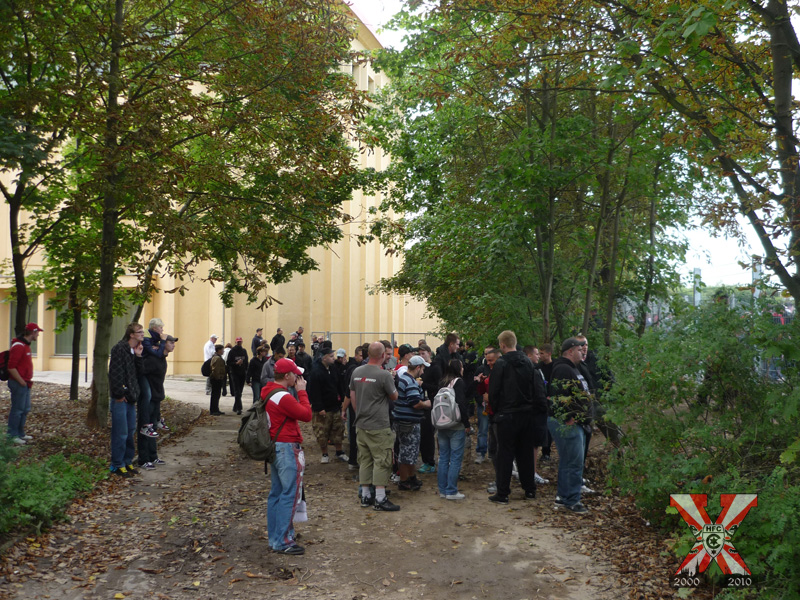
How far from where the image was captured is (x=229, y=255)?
47.7 feet

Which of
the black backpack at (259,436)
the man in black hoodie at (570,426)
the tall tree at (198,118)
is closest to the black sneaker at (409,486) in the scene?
the man in black hoodie at (570,426)

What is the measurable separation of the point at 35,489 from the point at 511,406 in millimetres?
5573

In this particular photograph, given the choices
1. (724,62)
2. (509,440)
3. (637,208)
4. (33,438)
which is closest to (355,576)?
(509,440)

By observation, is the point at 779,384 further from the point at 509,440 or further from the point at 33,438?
the point at 33,438

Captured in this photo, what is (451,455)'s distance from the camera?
9.16m

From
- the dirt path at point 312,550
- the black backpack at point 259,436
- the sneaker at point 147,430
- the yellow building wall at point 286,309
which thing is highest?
the yellow building wall at point 286,309

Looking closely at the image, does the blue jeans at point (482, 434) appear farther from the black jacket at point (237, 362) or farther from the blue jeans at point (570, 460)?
the black jacket at point (237, 362)

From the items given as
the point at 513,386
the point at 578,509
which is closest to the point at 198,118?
the point at 513,386

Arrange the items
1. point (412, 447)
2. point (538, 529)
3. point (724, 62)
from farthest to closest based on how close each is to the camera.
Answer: point (412, 447) → point (538, 529) → point (724, 62)

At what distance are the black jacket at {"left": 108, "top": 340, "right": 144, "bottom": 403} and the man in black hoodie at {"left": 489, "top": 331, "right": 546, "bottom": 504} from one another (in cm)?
485

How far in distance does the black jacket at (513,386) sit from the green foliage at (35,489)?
5.27 m

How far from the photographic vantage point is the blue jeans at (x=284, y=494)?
6730mm

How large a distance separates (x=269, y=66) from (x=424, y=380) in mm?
6003

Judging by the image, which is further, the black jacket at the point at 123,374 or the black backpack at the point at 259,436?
the black jacket at the point at 123,374
